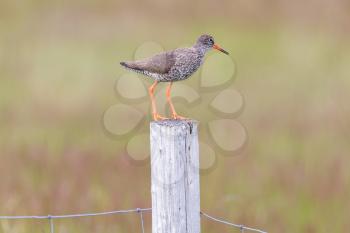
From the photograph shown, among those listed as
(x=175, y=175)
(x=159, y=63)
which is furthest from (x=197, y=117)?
(x=175, y=175)

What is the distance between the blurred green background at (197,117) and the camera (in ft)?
19.5

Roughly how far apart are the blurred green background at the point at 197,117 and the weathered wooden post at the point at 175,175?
1774mm

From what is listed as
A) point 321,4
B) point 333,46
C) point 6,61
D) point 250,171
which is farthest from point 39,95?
point 321,4

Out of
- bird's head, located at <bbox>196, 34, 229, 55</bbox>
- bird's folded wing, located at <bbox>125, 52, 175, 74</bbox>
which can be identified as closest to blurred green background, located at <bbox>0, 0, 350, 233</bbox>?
bird's head, located at <bbox>196, 34, 229, 55</bbox>

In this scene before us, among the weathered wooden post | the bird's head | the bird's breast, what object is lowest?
the weathered wooden post

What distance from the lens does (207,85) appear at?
4.07 m

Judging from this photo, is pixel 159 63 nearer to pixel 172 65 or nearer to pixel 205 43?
pixel 172 65

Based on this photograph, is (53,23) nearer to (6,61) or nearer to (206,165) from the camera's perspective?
(6,61)

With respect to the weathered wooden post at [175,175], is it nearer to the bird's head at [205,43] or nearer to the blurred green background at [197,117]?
the bird's head at [205,43]

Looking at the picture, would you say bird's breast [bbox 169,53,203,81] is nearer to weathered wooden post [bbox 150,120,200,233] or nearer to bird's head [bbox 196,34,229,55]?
bird's head [bbox 196,34,229,55]

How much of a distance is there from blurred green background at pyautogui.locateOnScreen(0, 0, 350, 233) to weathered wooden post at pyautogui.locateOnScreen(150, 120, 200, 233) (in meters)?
1.77

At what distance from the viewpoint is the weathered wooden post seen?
12.4ft

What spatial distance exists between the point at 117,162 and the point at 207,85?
2.50 metres

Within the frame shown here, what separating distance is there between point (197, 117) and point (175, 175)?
4.31 meters
